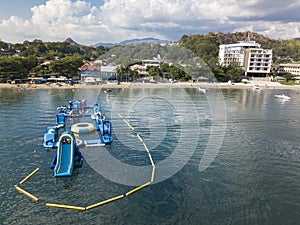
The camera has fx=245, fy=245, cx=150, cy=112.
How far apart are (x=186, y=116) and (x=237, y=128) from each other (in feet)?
20.5

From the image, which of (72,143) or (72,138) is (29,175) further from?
(72,138)

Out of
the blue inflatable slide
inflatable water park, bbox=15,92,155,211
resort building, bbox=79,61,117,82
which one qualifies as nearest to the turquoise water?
inflatable water park, bbox=15,92,155,211

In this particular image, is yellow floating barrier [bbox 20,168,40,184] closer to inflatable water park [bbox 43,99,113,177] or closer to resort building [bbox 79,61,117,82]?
inflatable water park [bbox 43,99,113,177]

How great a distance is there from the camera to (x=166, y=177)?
13812mm

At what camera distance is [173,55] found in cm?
6056

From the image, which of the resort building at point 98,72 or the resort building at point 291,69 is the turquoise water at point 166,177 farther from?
the resort building at point 291,69

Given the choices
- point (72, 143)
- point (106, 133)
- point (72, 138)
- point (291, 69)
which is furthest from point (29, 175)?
point (291, 69)

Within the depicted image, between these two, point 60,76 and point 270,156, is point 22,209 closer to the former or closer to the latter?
point 270,156

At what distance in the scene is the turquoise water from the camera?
1054 centimetres

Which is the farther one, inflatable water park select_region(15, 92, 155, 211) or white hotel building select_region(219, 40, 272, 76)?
white hotel building select_region(219, 40, 272, 76)

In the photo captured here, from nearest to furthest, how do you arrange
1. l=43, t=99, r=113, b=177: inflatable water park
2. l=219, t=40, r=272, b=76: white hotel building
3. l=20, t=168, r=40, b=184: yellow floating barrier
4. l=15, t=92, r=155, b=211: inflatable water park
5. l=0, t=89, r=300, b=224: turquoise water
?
l=0, t=89, r=300, b=224: turquoise water → l=15, t=92, r=155, b=211: inflatable water park → l=20, t=168, r=40, b=184: yellow floating barrier → l=43, t=99, r=113, b=177: inflatable water park → l=219, t=40, r=272, b=76: white hotel building

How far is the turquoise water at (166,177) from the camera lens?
10539 mm

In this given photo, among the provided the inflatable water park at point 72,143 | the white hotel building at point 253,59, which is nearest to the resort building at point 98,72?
the inflatable water park at point 72,143

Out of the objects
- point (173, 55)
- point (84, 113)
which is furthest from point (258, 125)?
point (173, 55)
